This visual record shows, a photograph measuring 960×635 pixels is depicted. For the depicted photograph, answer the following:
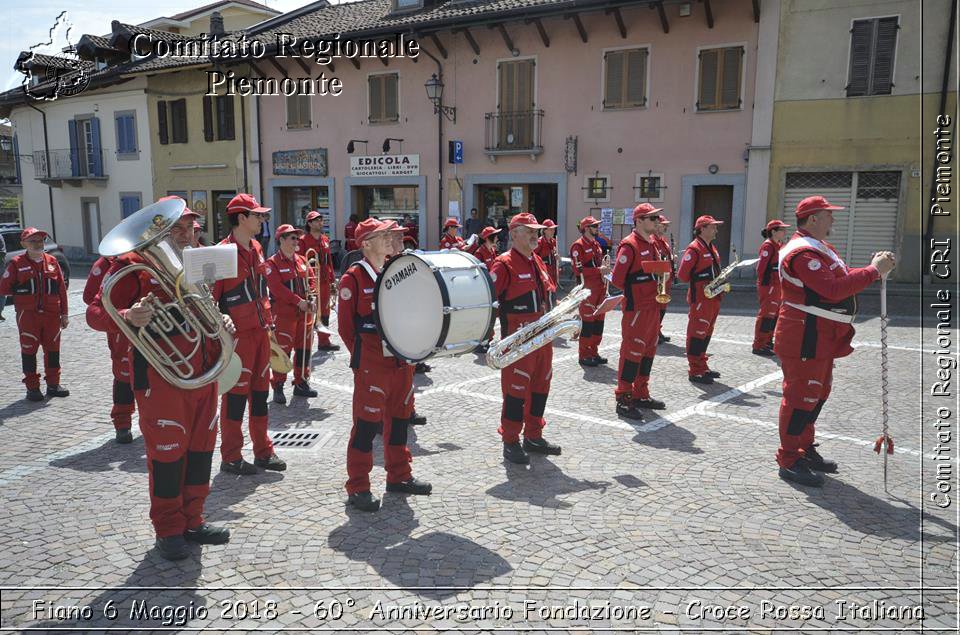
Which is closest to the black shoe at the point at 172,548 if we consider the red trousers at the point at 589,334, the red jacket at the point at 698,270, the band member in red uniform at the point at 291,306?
the band member in red uniform at the point at 291,306

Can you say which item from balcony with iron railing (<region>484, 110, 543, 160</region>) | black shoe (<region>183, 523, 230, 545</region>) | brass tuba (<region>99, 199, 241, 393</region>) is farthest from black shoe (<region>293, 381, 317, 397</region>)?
balcony with iron railing (<region>484, 110, 543, 160</region>)

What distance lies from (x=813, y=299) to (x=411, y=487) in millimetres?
3479

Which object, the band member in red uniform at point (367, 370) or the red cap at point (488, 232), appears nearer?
the band member in red uniform at point (367, 370)

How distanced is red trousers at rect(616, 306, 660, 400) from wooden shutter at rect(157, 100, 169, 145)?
26694 millimetres

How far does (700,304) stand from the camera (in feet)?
28.9

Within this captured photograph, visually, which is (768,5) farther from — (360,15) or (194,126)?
(194,126)

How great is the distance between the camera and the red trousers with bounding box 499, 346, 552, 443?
592cm

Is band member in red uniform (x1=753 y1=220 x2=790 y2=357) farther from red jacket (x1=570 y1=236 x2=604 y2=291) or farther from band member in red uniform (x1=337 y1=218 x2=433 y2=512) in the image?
band member in red uniform (x1=337 y1=218 x2=433 y2=512)

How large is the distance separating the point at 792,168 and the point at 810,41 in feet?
10.3

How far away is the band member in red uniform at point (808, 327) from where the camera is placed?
532 centimetres

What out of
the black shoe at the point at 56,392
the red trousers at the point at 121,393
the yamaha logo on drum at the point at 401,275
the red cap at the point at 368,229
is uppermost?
the red cap at the point at 368,229

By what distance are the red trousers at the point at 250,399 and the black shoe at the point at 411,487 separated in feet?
4.14

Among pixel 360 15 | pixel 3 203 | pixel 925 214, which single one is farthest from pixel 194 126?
pixel 3 203

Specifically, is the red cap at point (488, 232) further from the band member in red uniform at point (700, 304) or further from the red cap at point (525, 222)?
the red cap at point (525, 222)
